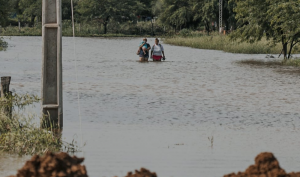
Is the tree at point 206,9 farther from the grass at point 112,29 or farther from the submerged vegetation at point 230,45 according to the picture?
the submerged vegetation at point 230,45

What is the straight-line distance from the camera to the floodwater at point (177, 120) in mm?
10211

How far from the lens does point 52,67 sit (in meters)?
11.5

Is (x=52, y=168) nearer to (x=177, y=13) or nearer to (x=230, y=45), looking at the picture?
(x=230, y=45)

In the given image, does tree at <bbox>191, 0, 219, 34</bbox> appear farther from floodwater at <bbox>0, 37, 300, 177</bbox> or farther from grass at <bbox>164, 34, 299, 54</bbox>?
floodwater at <bbox>0, 37, 300, 177</bbox>

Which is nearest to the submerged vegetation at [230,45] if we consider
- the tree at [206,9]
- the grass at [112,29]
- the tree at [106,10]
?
the tree at [206,9]

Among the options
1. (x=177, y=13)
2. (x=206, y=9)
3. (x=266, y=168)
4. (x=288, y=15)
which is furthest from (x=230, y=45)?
(x=266, y=168)

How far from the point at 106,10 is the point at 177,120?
97790 mm

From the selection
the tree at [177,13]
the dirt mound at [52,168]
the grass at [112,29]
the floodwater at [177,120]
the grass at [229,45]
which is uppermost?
the tree at [177,13]

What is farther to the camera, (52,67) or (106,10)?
(106,10)

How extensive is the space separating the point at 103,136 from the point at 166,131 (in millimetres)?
1355

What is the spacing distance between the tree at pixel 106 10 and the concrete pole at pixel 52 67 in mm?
99157

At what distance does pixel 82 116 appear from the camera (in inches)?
602

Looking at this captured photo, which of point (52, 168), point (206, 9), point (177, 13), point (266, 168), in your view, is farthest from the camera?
point (177, 13)

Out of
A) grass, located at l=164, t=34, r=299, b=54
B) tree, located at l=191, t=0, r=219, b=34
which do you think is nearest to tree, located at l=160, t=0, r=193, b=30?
tree, located at l=191, t=0, r=219, b=34
